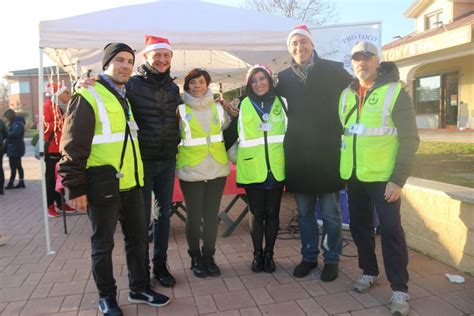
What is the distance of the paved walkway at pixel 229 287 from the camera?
3084 mm

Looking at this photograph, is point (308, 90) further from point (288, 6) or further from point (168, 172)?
point (288, 6)

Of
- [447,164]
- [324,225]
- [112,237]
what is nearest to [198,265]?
[112,237]

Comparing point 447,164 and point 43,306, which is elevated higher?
point 447,164

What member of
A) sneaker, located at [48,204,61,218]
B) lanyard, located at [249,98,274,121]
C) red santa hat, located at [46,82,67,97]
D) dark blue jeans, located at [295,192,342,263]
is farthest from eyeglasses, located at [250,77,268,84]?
sneaker, located at [48,204,61,218]

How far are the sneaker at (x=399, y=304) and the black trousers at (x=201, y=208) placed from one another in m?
1.61

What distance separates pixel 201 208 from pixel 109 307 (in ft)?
3.70

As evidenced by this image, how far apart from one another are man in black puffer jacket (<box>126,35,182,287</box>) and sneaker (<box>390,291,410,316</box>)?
1.98m

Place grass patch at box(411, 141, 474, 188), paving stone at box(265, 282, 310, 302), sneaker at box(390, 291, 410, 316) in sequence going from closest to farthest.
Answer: sneaker at box(390, 291, 410, 316), paving stone at box(265, 282, 310, 302), grass patch at box(411, 141, 474, 188)

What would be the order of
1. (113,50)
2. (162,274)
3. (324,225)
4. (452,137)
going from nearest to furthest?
(113,50), (162,274), (324,225), (452,137)

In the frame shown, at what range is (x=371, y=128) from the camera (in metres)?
2.99

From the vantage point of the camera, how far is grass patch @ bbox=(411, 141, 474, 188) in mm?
6027

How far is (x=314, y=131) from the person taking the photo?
3449mm

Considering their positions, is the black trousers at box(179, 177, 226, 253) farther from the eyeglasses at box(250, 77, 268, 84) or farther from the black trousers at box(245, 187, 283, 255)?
the eyeglasses at box(250, 77, 268, 84)

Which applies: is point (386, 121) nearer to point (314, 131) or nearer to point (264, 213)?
point (314, 131)
